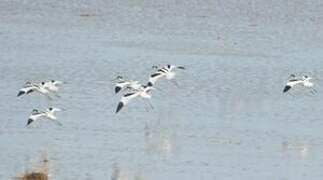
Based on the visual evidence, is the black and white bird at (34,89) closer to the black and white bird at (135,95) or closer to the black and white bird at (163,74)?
the black and white bird at (135,95)

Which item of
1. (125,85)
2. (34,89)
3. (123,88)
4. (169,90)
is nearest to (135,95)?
(123,88)

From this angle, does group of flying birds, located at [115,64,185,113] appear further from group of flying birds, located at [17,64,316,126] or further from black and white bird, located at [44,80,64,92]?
black and white bird, located at [44,80,64,92]

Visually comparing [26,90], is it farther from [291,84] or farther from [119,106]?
[291,84]

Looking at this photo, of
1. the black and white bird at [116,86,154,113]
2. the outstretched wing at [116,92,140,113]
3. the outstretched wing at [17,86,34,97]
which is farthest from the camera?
the outstretched wing at [17,86,34,97]

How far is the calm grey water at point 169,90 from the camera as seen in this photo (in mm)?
16453

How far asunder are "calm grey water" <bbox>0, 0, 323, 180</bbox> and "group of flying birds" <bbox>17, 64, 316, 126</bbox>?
18 cm

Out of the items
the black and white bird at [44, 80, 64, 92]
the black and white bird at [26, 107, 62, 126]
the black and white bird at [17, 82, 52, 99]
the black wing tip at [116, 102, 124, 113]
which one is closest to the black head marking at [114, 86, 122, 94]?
the black and white bird at [44, 80, 64, 92]

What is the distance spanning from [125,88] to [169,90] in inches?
65.8

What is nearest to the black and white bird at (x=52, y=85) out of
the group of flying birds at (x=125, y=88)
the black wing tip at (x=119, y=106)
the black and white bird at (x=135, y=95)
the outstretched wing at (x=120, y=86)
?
the group of flying birds at (x=125, y=88)

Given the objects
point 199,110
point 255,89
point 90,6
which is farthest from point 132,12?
point 199,110

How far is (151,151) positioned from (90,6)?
14.3m

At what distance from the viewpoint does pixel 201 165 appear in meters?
16.3

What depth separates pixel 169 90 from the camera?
2180cm

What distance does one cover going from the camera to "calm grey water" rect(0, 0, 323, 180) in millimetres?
16453
